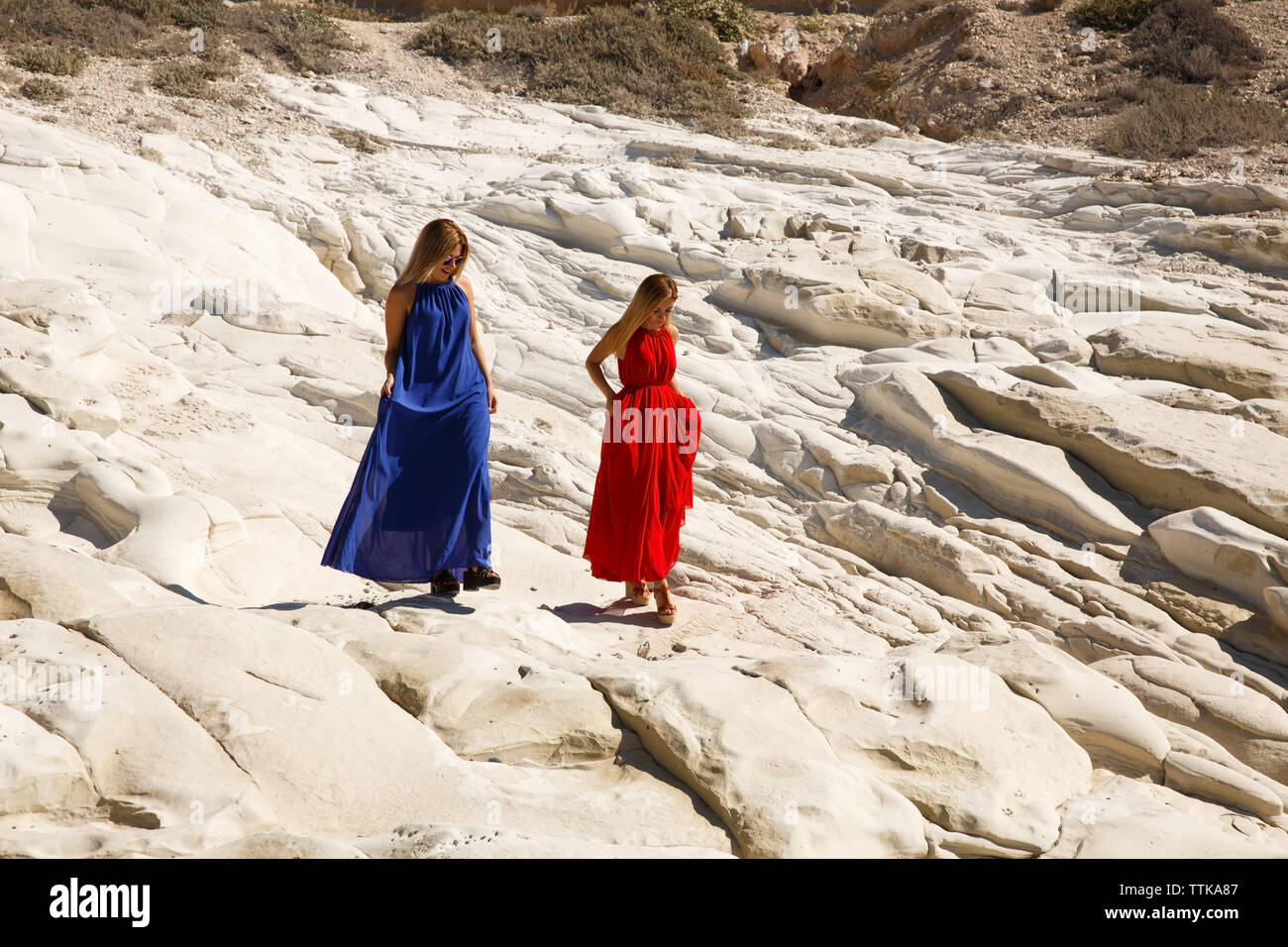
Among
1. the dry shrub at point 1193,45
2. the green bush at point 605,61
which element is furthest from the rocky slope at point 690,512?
the dry shrub at point 1193,45

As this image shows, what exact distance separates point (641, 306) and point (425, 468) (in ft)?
4.08

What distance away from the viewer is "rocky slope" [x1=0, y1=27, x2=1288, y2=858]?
2.81 m

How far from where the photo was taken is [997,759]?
318cm

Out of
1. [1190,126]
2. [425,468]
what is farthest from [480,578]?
[1190,126]

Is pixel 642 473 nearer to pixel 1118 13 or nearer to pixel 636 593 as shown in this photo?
pixel 636 593

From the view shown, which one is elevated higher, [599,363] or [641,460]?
[599,363]

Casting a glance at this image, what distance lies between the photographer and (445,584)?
13.9 feet

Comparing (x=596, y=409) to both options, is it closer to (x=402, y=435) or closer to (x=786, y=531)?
(x=786, y=531)

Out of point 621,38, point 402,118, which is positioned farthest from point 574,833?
point 621,38

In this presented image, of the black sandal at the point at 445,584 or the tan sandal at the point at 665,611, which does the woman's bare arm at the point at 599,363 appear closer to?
the tan sandal at the point at 665,611

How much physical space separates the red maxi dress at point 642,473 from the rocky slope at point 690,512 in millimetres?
318

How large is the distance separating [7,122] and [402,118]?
181 inches

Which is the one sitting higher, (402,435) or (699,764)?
(402,435)
